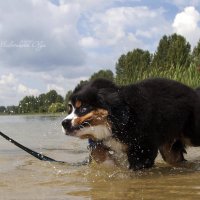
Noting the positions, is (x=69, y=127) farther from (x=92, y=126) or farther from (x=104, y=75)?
(x=104, y=75)

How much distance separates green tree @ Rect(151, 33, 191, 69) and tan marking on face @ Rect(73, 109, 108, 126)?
4162cm

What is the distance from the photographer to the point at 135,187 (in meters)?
4.83

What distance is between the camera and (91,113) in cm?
556

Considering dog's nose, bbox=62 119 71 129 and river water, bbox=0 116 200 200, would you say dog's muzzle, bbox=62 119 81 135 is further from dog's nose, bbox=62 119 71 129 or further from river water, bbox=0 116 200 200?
river water, bbox=0 116 200 200

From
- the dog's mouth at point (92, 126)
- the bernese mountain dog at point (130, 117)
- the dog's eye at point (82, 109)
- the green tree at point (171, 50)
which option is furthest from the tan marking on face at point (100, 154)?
the green tree at point (171, 50)

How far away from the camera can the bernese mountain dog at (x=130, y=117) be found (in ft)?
18.3

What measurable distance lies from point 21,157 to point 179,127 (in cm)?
331

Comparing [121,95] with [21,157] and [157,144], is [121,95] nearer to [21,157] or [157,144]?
[157,144]

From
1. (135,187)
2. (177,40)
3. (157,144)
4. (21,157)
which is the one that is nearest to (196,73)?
(21,157)

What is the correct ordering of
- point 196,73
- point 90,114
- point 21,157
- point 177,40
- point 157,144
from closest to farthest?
point 90,114
point 157,144
point 21,157
point 196,73
point 177,40

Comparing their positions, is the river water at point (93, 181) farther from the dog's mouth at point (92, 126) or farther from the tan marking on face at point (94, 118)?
the tan marking on face at point (94, 118)

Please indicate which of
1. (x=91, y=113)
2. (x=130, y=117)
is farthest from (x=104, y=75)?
(x=91, y=113)

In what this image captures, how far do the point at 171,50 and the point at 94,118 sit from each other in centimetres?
4470

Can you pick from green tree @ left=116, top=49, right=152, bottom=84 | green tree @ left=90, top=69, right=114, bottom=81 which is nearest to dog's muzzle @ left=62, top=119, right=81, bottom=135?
green tree @ left=90, top=69, right=114, bottom=81
